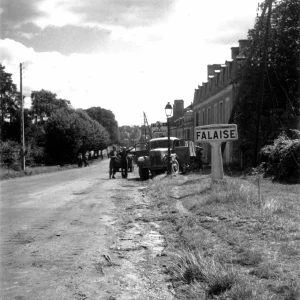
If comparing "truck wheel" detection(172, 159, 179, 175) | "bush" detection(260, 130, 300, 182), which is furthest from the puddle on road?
"truck wheel" detection(172, 159, 179, 175)

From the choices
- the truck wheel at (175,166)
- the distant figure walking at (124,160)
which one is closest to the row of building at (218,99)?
the truck wheel at (175,166)

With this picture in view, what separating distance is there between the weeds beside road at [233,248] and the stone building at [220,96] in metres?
23.2

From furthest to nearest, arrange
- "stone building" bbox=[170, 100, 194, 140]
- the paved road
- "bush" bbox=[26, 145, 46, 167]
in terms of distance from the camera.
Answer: "stone building" bbox=[170, 100, 194, 140], "bush" bbox=[26, 145, 46, 167], the paved road

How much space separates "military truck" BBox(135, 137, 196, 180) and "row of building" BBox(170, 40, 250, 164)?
23.1 feet

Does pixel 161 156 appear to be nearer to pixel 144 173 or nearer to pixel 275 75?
pixel 144 173

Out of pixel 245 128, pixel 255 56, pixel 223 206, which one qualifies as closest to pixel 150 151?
pixel 245 128

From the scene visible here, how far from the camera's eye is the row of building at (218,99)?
35.4m

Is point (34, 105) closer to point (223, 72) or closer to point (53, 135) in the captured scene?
point (53, 135)

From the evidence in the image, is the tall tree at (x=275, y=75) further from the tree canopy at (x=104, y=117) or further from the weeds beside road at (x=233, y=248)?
the tree canopy at (x=104, y=117)

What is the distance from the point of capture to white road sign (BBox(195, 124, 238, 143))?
43.9 ft

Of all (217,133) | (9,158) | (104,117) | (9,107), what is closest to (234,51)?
(9,158)

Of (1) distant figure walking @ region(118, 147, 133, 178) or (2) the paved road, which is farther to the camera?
(1) distant figure walking @ region(118, 147, 133, 178)

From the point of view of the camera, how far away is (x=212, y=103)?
44.7m

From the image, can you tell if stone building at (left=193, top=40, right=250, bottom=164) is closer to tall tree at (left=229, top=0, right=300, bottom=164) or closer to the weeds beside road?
tall tree at (left=229, top=0, right=300, bottom=164)
